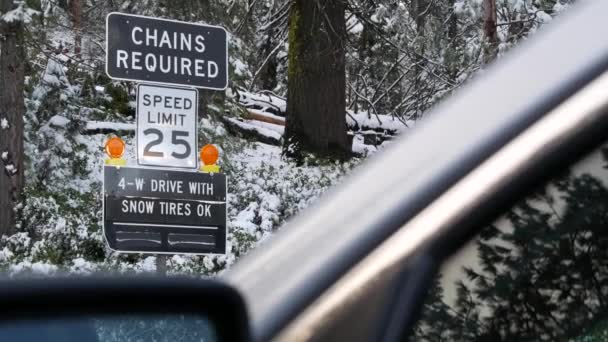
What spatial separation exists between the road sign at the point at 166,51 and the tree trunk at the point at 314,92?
31.6 ft

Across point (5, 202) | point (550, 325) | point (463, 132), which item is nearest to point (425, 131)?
point (463, 132)

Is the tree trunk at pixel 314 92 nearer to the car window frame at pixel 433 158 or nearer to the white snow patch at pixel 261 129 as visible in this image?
the white snow patch at pixel 261 129

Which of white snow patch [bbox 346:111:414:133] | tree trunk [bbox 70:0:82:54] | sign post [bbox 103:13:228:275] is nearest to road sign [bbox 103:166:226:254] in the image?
→ sign post [bbox 103:13:228:275]

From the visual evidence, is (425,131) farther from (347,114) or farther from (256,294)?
(347,114)

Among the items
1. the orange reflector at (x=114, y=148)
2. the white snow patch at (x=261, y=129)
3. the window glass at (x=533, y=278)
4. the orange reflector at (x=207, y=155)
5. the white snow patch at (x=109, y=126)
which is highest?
the window glass at (x=533, y=278)

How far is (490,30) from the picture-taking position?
18.2 m

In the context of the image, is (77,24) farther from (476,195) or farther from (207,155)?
(476,195)

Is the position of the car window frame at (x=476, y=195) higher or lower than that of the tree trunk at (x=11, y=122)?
higher

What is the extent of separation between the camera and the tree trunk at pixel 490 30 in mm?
17891

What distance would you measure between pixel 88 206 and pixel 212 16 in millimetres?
3312

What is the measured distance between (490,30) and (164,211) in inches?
432

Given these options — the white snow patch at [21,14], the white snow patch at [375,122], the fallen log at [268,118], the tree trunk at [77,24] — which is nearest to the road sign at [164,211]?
the white snow patch at [21,14]

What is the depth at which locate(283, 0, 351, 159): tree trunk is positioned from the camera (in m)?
18.2

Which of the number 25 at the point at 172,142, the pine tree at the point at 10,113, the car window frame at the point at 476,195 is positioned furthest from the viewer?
the pine tree at the point at 10,113
